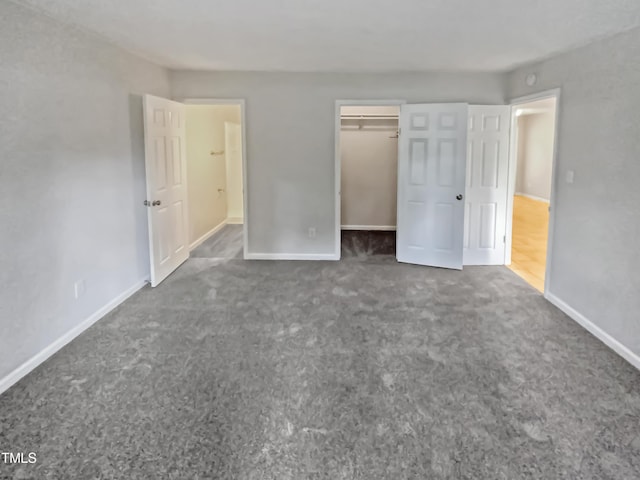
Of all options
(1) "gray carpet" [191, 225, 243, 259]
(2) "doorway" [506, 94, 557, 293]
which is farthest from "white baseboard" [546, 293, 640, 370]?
(1) "gray carpet" [191, 225, 243, 259]

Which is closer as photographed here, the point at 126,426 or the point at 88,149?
the point at 126,426

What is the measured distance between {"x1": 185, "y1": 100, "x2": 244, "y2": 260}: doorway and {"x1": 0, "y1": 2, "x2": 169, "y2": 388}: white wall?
177 cm

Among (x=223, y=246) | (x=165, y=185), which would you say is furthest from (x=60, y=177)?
(x=223, y=246)

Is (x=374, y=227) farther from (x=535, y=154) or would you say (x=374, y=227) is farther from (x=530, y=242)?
(x=535, y=154)

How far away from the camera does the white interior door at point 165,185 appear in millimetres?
4680

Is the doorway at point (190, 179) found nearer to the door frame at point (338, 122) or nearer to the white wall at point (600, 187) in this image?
the door frame at point (338, 122)

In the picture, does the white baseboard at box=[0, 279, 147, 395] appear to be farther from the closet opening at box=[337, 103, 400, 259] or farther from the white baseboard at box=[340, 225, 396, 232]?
the white baseboard at box=[340, 225, 396, 232]

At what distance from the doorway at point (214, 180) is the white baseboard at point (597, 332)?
3914 mm

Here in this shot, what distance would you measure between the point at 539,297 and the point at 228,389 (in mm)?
3307

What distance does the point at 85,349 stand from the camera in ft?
10.9

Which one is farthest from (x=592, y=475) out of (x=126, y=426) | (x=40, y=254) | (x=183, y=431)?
(x=40, y=254)

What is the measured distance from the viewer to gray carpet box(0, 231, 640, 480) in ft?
7.00

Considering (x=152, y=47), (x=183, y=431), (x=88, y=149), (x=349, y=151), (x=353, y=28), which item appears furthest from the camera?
(x=349, y=151)

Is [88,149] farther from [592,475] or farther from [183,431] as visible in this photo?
[592,475]
